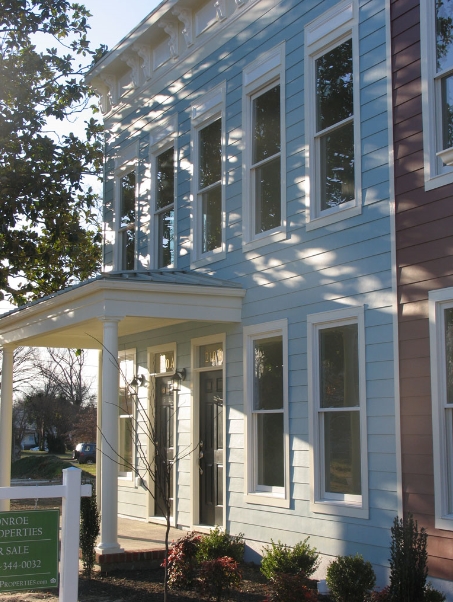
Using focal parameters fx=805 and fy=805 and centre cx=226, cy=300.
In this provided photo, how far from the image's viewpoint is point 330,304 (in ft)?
29.4

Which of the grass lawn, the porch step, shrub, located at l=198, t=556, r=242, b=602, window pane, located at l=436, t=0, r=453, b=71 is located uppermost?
window pane, located at l=436, t=0, r=453, b=71

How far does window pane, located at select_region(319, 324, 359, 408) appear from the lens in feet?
28.0

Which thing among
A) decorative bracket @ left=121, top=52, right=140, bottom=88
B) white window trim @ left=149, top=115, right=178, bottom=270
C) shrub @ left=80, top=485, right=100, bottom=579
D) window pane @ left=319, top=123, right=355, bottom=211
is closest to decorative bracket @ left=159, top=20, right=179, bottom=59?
white window trim @ left=149, top=115, right=178, bottom=270

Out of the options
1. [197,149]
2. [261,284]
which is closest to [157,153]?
[197,149]

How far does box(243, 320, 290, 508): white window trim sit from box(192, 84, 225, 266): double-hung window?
1.50 m

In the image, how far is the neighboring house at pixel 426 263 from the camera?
7.23 metres

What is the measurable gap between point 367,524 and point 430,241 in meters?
2.89

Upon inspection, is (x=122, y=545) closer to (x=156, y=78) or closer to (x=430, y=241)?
(x=430, y=241)

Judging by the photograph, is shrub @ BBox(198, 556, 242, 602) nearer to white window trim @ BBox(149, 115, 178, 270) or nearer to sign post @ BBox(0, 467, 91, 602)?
sign post @ BBox(0, 467, 91, 602)

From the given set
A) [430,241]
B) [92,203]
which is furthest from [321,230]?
[92,203]

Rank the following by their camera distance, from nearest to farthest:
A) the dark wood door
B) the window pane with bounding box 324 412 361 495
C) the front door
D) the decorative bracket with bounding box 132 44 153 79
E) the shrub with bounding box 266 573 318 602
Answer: the shrub with bounding box 266 573 318 602, the window pane with bounding box 324 412 361 495, the front door, the dark wood door, the decorative bracket with bounding box 132 44 153 79

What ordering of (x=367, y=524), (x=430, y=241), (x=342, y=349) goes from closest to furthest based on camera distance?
(x=430, y=241) < (x=367, y=524) < (x=342, y=349)

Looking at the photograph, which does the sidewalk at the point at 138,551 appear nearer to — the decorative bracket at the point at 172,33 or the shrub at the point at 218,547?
the shrub at the point at 218,547

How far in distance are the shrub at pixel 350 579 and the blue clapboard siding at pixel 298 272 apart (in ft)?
1.24
